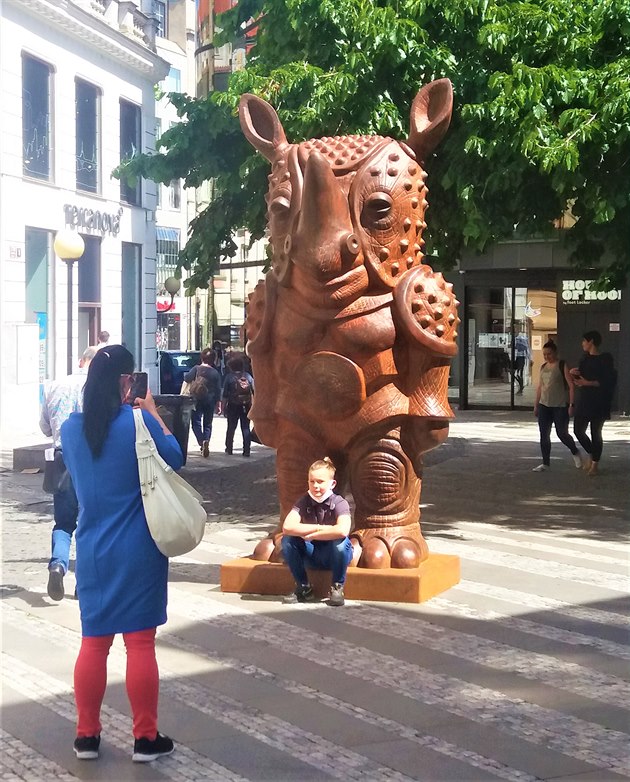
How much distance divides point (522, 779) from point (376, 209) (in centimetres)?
398

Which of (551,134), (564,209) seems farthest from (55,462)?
(564,209)

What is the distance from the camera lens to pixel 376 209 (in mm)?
7484

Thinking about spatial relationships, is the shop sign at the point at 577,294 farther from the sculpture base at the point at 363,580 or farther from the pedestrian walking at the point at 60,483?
the pedestrian walking at the point at 60,483

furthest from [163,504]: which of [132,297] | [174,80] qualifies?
[174,80]

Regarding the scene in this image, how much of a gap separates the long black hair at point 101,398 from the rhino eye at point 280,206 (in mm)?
3065

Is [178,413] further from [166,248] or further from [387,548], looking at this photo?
[166,248]

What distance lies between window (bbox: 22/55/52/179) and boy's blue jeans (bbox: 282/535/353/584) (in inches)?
627

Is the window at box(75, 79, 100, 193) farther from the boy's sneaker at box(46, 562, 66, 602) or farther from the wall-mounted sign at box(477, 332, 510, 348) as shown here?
the boy's sneaker at box(46, 562, 66, 602)

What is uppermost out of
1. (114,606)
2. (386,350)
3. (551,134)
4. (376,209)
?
(551,134)

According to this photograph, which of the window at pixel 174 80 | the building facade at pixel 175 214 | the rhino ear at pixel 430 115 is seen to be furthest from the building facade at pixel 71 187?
the window at pixel 174 80

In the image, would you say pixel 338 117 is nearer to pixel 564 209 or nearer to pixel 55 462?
pixel 564 209

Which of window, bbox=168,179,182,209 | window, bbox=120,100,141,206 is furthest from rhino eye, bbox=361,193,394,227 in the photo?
window, bbox=168,179,182,209

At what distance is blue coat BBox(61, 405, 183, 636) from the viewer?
15.4 feet

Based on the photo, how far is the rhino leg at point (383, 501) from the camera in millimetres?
7633
